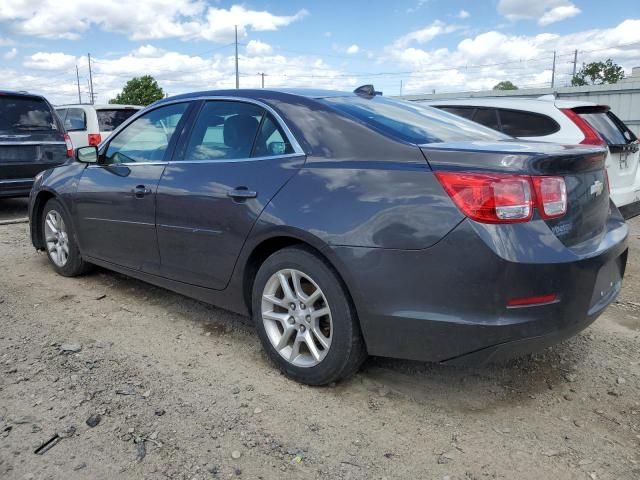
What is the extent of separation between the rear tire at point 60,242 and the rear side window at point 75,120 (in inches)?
273

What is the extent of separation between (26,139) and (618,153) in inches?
287

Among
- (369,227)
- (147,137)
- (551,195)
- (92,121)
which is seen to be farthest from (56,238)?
(92,121)

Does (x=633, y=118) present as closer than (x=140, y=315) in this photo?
No

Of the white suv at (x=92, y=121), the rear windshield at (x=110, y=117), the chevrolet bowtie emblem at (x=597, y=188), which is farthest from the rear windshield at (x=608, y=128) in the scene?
the rear windshield at (x=110, y=117)

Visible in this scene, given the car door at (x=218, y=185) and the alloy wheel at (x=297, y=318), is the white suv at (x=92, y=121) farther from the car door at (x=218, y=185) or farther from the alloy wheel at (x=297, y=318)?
the alloy wheel at (x=297, y=318)

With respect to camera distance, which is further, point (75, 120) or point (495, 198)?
point (75, 120)

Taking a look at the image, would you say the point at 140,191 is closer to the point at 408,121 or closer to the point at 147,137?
the point at 147,137

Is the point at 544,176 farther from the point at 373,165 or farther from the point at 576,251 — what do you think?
the point at 373,165

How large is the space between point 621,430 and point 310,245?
170cm

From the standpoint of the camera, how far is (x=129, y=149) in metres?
4.12

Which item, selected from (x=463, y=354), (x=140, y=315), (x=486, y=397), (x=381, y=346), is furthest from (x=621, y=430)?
(x=140, y=315)

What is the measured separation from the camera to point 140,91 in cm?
4784

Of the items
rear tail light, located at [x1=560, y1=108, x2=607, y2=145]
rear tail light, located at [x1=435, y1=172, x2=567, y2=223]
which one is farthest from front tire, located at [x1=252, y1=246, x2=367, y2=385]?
rear tail light, located at [x1=560, y1=108, x2=607, y2=145]

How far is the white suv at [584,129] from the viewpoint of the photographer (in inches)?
209
